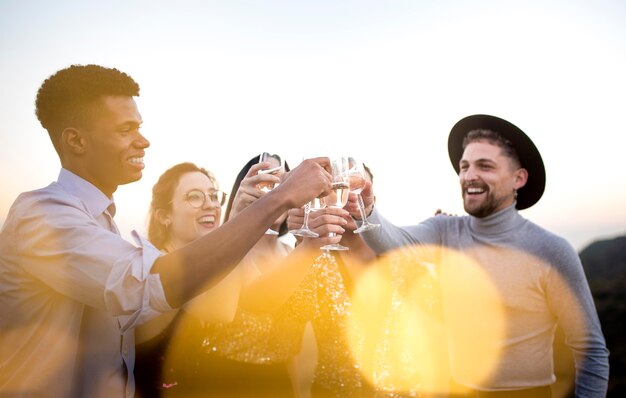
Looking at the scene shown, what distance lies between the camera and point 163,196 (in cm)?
501

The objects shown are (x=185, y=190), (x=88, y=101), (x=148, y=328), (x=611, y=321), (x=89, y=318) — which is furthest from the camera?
(x=611, y=321)

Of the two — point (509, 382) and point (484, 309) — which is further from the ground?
point (484, 309)

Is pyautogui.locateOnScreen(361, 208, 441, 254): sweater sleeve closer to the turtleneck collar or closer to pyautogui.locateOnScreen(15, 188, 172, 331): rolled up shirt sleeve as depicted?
the turtleneck collar

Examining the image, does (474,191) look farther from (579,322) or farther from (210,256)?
(210,256)

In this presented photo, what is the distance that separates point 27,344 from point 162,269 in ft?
2.66

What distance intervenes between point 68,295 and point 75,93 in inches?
41.9

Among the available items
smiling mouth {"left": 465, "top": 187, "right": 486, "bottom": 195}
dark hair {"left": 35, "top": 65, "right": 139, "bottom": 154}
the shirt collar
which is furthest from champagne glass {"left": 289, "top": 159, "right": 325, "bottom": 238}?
smiling mouth {"left": 465, "top": 187, "right": 486, "bottom": 195}

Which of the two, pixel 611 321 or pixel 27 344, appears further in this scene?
pixel 611 321

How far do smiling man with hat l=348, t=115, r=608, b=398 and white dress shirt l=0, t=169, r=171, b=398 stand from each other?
5.42 feet

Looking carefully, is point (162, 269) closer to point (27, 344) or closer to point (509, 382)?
point (27, 344)

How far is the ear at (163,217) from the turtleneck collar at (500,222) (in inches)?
125

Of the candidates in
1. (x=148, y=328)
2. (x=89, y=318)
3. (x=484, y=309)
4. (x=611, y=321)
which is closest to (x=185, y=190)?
(x=148, y=328)

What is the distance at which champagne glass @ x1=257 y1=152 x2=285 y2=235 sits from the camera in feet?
8.76

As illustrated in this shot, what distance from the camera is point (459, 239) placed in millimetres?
4059
